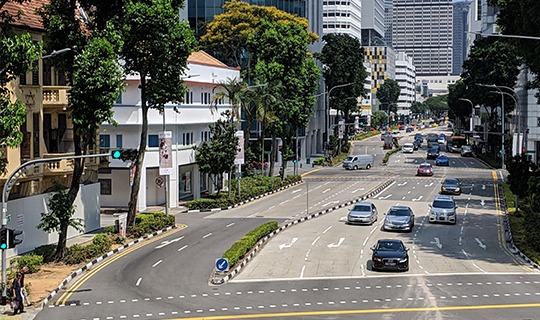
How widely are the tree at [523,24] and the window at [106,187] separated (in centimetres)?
3431

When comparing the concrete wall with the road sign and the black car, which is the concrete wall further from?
the black car

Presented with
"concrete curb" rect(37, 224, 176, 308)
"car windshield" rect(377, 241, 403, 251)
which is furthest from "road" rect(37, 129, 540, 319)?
"car windshield" rect(377, 241, 403, 251)

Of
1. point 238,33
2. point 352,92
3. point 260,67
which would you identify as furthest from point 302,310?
point 352,92

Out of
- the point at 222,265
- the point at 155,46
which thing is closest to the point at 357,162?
the point at 155,46

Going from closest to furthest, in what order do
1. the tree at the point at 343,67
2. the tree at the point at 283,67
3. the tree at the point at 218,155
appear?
the tree at the point at 218,155 → the tree at the point at 283,67 → the tree at the point at 343,67

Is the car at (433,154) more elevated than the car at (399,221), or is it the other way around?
the car at (433,154)

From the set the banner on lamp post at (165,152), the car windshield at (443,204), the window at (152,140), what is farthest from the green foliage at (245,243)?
the window at (152,140)

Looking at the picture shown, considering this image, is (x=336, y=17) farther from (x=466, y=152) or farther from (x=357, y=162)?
(x=357, y=162)

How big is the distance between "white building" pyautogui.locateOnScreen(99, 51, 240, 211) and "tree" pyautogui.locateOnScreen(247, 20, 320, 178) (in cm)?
744

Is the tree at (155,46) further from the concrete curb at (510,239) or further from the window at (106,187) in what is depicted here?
the concrete curb at (510,239)

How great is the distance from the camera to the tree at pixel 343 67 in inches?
4508

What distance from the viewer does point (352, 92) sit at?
11494 centimetres

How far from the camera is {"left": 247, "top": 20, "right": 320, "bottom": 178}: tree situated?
6912 cm

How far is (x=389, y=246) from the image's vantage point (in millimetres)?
33281
